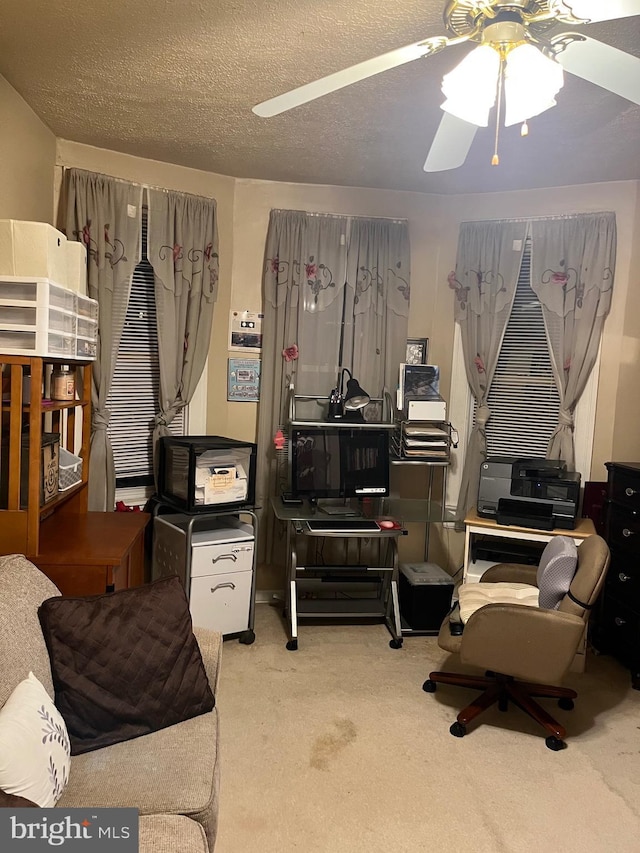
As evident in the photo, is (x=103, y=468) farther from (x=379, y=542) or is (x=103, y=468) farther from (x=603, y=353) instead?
(x=603, y=353)

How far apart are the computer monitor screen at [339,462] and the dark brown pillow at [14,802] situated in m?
2.27

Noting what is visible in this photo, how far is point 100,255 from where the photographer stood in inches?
130

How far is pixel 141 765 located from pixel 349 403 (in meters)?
2.30

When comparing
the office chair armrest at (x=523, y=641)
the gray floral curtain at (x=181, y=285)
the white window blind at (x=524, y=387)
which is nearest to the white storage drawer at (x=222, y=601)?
the gray floral curtain at (x=181, y=285)

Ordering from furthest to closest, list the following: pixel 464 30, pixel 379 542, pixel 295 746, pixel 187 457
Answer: pixel 379 542 < pixel 187 457 < pixel 295 746 < pixel 464 30

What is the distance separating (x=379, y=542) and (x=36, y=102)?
301 cm

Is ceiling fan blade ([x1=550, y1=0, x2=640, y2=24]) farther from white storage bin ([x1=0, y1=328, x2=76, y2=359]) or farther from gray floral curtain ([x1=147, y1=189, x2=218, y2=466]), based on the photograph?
gray floral curtain ([x1=147, y1=189, x2=218, y2=466])

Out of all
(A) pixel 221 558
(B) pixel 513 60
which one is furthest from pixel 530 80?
(A) pixel 221 558

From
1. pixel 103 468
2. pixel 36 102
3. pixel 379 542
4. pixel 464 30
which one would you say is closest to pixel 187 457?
pixel 103 468

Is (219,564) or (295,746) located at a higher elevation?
(219,564)

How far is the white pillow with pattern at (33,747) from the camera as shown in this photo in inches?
54.1

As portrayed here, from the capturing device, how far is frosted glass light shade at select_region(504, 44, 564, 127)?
1.48 metres

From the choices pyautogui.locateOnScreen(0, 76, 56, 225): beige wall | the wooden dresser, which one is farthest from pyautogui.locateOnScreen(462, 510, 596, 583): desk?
pyautogui.locateOnScreen(0, 76, 56, 225): beige wall

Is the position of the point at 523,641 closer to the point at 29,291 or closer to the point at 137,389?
the point at 29,291
